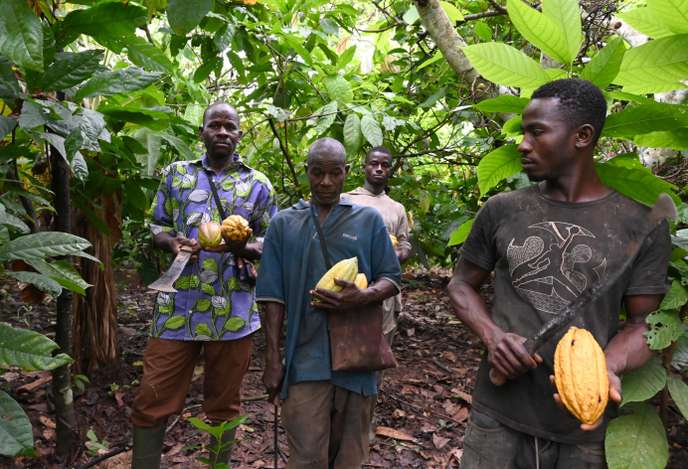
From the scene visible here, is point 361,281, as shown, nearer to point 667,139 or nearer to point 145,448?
point 667,139

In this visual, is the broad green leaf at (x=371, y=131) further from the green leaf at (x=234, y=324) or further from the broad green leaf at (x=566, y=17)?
the broad green leaf at (x=566, y=17)

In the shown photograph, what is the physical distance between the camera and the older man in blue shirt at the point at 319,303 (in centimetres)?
211

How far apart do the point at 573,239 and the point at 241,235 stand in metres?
1.41

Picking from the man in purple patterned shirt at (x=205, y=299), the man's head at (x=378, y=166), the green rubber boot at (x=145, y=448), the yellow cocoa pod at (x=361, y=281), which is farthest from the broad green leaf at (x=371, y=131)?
the green rubber boot at (x=145, y=448)

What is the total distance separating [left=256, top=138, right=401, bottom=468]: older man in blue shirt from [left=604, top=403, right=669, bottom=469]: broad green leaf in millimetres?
941

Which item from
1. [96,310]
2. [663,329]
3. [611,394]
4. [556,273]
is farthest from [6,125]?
[96,310]

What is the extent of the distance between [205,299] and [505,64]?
1671 mm

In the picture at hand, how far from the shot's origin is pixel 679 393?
146cm

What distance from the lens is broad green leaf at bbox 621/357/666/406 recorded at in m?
1.42

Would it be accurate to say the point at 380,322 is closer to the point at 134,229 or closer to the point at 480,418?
the point at 480,418

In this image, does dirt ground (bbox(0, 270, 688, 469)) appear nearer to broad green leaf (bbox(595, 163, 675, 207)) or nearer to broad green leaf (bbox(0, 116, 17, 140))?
broad green leaf (bbox(0, 116, 17, 140))

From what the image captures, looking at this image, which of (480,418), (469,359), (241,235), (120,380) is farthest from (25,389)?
(469,359)

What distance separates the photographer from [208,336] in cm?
257

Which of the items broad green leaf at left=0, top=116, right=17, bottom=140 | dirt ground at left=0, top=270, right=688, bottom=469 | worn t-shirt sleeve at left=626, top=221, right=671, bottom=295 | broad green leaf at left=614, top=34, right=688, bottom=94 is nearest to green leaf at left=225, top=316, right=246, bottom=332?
dirt ground at left=0, top=270, right=688, bottom=469
